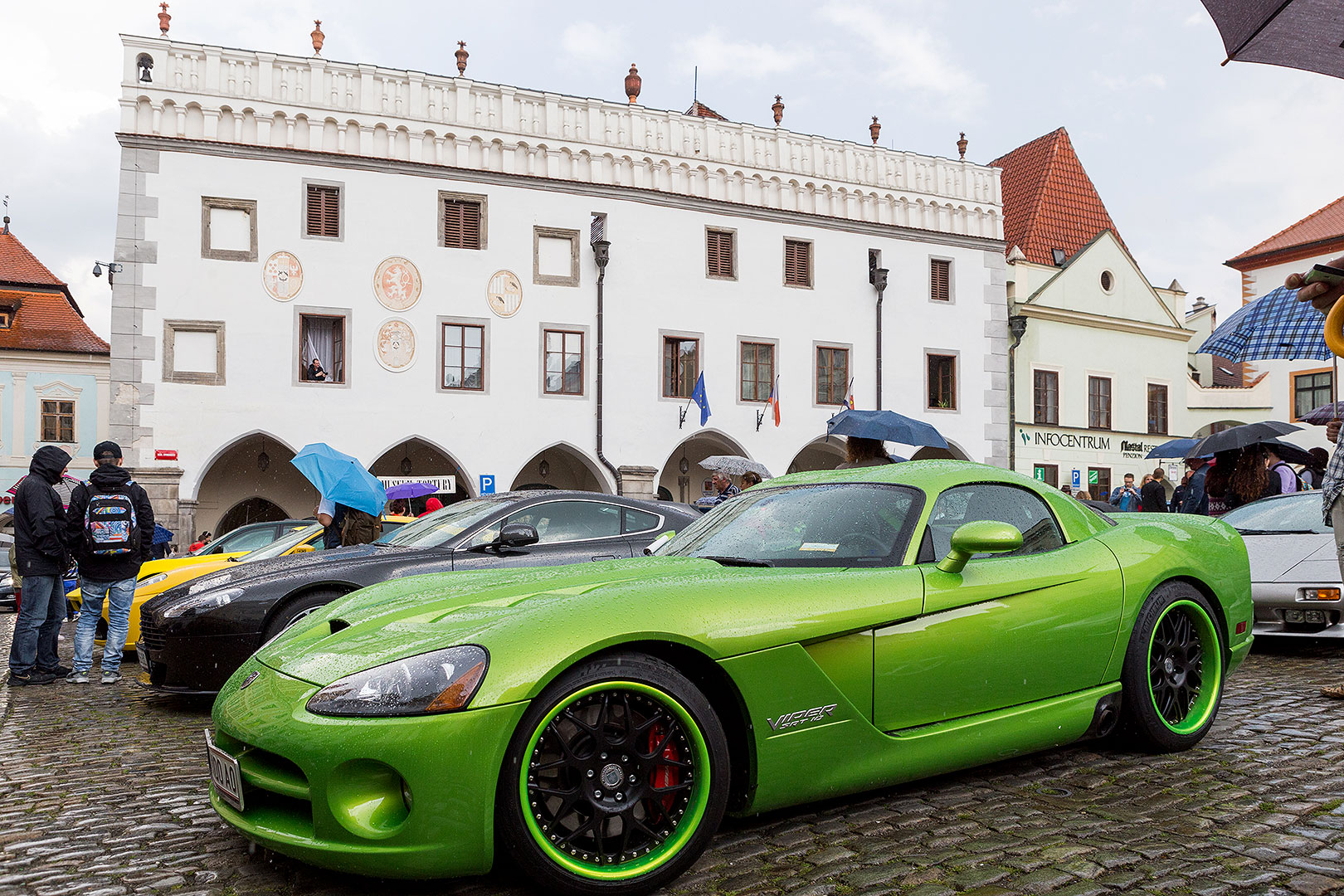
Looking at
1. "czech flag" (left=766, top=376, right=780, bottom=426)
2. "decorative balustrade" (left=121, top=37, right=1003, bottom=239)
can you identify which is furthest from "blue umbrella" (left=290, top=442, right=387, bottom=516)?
"czech flag" (left=766, top=376, right=780, bottom=426)

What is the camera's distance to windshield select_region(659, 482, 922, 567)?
154 inches

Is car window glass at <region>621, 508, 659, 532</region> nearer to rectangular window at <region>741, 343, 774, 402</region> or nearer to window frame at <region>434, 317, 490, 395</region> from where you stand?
window frame at <region>434, 317, 490, 395</region>

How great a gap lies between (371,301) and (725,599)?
20.4 meters

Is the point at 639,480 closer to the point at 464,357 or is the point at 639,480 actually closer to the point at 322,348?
the point at 464,357

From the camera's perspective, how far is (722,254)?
25.6 metres

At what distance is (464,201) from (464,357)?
340cm

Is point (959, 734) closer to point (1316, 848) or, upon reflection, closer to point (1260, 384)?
point (1316, 848)

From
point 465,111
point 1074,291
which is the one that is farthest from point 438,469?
point 1074,291

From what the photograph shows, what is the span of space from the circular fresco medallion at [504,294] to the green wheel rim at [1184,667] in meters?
19.8

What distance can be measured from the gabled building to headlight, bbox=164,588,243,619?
32273 mm

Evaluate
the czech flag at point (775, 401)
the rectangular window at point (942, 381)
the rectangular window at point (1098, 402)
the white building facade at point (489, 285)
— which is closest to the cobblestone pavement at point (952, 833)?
the white building facade at point (489, 285)

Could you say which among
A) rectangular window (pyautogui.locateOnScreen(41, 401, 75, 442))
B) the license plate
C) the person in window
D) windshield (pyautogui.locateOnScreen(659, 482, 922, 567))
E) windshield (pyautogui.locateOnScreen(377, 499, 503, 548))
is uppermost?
rectangular window (pyautogui.locateOnScreen(41, 401, 75, 442))

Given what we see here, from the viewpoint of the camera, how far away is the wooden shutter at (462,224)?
76.0ft

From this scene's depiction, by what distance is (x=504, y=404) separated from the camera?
23188mm
